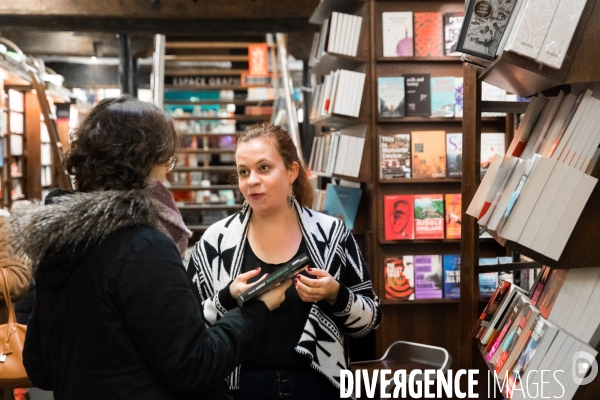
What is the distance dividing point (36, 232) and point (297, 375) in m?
0.92

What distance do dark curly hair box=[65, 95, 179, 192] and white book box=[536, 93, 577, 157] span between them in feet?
3.41

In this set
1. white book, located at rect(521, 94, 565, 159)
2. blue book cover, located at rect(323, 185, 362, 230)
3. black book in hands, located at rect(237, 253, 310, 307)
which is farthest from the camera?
blue book cover, located at rect(323, 185, 362, 230)

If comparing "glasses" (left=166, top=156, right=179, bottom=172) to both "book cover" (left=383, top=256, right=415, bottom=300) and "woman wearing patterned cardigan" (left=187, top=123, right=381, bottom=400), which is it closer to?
"woman wearing patterned cardigan" (left=187, top=123, right=381, bottom=400)

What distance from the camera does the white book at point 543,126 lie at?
6.42 ft

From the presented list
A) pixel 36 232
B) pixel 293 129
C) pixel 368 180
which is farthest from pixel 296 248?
pixel 293 129

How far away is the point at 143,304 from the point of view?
1406 millimetres

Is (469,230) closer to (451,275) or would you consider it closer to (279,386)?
(279,386)

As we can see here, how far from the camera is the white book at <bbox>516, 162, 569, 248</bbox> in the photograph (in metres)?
1.69

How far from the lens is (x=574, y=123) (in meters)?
1.78

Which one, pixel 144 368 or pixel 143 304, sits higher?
pixel 143 304

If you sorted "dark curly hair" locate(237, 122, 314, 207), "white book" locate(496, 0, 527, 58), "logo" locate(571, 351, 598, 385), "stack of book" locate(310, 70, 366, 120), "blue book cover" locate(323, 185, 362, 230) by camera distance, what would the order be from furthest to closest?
"blue book cover" locate(323, 185, 362, 230), "stack of book" locate(310, 70, 366, 120), "dark curly hair" locate(237, 122, 314, 207), "white book" locate(496, 0, 527, 58), "logo" locate(571, 351, 598, 385)

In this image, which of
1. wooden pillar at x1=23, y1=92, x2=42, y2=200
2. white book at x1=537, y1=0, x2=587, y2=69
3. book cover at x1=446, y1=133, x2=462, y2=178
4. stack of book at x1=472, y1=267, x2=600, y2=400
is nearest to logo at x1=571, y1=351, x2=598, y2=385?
stack of book at x1=472, y1=267, x2=600, y2=400

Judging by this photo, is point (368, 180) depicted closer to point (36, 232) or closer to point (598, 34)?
point (598, 34)

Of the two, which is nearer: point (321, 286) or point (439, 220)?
point (321, 286)
